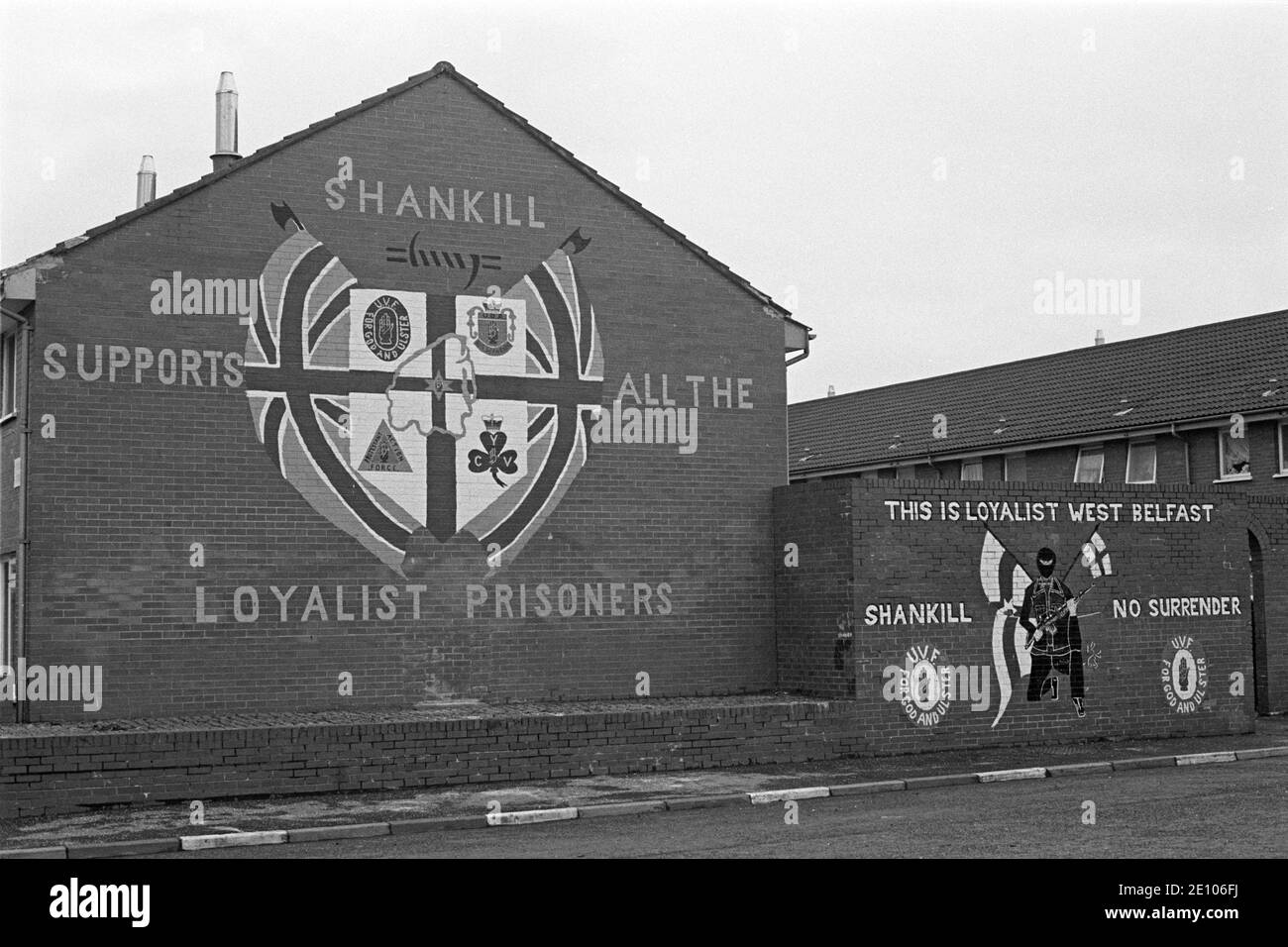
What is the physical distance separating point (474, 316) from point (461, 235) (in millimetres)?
995

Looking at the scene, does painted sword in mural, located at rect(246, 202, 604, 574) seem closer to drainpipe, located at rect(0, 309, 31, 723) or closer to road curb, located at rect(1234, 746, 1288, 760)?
drainpipe, located at rect(0, 309, 31, 723)

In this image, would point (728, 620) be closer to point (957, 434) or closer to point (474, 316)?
point (474, 316)

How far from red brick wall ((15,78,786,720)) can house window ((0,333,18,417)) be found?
4.80ft

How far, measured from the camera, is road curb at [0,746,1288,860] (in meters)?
12.9

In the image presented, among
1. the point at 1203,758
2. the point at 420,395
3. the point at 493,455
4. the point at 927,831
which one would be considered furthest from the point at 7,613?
the point at 1203,758

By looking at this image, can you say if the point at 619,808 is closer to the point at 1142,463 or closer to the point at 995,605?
the point at 995,605

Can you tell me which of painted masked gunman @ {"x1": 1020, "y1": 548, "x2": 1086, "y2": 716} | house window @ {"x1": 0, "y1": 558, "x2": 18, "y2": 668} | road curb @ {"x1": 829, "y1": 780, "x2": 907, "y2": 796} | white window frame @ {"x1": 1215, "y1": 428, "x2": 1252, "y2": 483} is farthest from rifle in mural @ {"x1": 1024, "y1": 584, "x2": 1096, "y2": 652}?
house window @ {"x1": 0, "y1": 558, "x2": 18, "y2": 668}

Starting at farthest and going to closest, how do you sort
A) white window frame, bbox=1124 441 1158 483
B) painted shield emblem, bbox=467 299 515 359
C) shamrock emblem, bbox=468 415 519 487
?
white window frame, bbox=1124 441 1158 483, painted shield emblem, bbox=467 299 515 359, shamrock emblem, bbox=468 415 519 487

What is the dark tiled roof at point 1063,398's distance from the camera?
3156 centimetres

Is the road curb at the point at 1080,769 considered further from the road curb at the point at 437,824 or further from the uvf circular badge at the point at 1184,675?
the road curb at the point at 437,824

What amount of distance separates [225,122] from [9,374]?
186 inches

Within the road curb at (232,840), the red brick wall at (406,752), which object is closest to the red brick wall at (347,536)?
the red brick wall at (406,752)

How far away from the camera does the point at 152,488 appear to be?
17281mm
